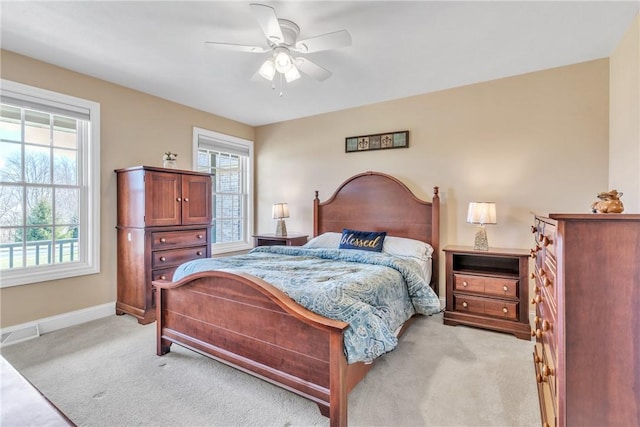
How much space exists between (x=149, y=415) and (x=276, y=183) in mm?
3632

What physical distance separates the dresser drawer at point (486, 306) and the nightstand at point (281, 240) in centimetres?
211

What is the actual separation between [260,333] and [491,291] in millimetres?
2270

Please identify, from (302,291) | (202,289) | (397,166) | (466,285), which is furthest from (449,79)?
(202,289)

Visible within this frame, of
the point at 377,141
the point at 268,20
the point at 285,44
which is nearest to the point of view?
the point at 268,20

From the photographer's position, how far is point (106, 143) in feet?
11.1

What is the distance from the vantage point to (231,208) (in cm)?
494

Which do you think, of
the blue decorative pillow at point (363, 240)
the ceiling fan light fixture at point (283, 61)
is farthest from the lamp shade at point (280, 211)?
the ceiling fan light fixture at point (283, 61)

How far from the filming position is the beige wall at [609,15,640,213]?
2.23m

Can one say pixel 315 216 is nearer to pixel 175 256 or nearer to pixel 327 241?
pixel 327 241

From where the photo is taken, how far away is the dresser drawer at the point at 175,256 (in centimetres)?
329

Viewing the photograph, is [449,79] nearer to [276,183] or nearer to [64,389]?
[276,183]

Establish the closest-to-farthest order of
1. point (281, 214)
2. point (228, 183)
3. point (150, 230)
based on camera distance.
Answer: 1. point (150, 230)
2. point (281, 214)
3. point (228, 183)

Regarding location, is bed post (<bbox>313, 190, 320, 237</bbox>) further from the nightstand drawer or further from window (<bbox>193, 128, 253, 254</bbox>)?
the nightstand drawer

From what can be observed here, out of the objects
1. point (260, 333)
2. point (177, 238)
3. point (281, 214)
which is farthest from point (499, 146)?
point (177, 238)
